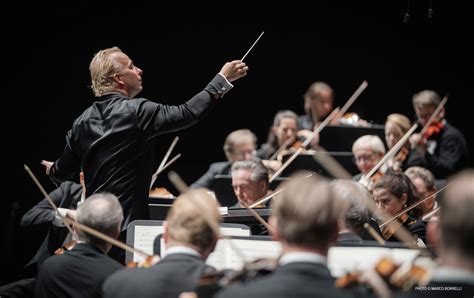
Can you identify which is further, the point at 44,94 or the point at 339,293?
the point at 44,94

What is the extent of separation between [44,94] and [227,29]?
6.01 feet

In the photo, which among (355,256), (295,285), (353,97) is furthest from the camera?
(353,97)

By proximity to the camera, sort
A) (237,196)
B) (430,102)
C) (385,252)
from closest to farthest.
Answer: (385,252), (237,196), (430,102)

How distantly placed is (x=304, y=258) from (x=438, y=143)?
4.73 metres

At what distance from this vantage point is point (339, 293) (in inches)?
81.0

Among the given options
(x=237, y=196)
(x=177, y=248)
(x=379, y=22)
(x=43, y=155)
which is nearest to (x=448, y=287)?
(x=177, y=248)

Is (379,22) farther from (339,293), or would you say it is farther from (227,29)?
(339,293)

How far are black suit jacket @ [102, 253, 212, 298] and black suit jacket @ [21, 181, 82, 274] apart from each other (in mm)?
2666

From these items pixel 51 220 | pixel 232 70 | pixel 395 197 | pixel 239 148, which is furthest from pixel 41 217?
pixel 395 197

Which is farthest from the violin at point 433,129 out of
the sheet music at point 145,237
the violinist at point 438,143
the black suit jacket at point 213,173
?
the sheet music at point 145,237

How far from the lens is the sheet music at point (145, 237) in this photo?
3354 mm

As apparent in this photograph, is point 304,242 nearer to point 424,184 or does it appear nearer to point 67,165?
point 67,165

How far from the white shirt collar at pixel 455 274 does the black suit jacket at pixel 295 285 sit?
0.25 meters

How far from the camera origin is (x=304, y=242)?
212 centimetres
